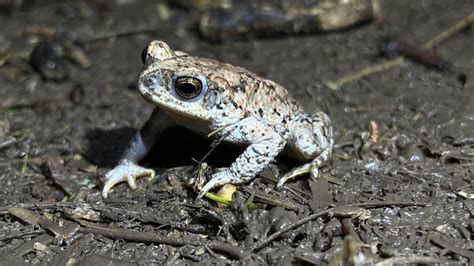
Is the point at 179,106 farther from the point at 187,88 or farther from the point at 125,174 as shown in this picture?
the point at 125,174

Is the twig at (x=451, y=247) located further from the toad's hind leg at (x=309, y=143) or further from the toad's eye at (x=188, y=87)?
the toad's eye at (x=188, y=87)

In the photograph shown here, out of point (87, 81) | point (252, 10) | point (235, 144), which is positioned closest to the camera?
point (235, 144)

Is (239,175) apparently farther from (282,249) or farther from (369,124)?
(369,124)

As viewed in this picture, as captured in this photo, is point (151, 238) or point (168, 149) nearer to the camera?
point (151, 238)

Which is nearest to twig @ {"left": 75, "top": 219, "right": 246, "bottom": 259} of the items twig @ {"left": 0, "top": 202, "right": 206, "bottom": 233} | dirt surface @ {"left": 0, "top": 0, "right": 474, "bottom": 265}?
dirt surface @ {"left": 0, "top": 0, "right": 474, "bottom": 265}

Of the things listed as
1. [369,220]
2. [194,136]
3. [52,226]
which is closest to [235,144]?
[194,136]

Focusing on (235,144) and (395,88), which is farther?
(395,88)

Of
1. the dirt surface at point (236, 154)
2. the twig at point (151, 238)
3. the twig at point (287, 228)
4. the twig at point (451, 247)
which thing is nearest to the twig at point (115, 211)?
the dirt surface at point (236, 154)

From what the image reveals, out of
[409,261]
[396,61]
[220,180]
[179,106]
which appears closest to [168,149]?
[220,180]
